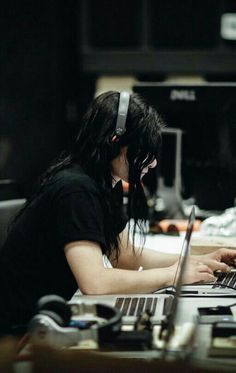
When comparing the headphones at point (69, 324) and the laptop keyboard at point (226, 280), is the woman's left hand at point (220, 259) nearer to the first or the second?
the laptop keyboard at point (226, 280)

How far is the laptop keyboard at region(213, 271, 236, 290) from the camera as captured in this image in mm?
1906

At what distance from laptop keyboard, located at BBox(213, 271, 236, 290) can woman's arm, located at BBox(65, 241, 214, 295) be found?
0.70 feet

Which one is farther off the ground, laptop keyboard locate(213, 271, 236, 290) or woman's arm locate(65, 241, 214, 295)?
woman's arm locate(65, 241, 214, 295)

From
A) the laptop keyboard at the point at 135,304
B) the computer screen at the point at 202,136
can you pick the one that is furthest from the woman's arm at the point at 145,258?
the computer screen at the point at 202,136

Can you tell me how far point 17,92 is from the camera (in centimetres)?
628

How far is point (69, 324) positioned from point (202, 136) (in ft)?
6.59

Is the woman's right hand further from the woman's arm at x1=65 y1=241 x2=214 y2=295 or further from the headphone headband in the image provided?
the headphone headband

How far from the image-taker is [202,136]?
3135 millimetres

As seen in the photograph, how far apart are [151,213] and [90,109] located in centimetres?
148

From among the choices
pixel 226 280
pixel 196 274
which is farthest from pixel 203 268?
pixel 226 280

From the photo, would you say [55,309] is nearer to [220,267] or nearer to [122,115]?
[122,115]

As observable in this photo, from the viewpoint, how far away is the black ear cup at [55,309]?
1.19m

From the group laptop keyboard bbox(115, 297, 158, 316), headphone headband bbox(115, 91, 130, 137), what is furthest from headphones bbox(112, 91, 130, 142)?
laptop keyboard bbox(115, 297, 158, 316)

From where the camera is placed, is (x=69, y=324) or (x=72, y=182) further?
(x=72, y=182)
